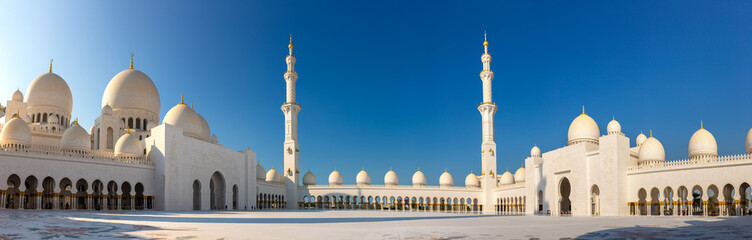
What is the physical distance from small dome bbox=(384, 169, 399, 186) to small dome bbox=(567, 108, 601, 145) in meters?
21.6

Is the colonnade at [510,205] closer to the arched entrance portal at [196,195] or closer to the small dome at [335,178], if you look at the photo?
the small dome at [335,178]

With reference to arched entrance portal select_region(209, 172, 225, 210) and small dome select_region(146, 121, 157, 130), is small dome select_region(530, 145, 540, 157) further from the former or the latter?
small dome select_region(146, 121, 157, 130)

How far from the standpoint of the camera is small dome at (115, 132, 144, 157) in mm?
32219

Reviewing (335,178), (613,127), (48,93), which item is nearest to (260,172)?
(335,178)

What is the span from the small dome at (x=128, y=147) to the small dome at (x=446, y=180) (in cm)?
3018

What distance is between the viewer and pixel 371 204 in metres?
51.4

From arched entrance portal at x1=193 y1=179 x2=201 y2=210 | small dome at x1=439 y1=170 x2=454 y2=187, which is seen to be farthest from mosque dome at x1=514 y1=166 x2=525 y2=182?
arched entrance portal at x1=193 y1=179 x2=201 y2=210

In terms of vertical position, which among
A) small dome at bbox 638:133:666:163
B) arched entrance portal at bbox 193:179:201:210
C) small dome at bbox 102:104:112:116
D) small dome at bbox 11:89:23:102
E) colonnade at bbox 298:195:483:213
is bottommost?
colonnade at bbox 298:195:483:213

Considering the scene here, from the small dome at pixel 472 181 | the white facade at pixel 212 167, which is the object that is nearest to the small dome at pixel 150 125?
the white facade at pixel 212 167

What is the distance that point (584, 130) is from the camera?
115 ft

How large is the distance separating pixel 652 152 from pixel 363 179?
2863 cm

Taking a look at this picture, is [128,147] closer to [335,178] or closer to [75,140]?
[75,140]

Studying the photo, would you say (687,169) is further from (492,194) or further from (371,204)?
(371,204)

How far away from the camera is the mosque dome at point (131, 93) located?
129 ft
